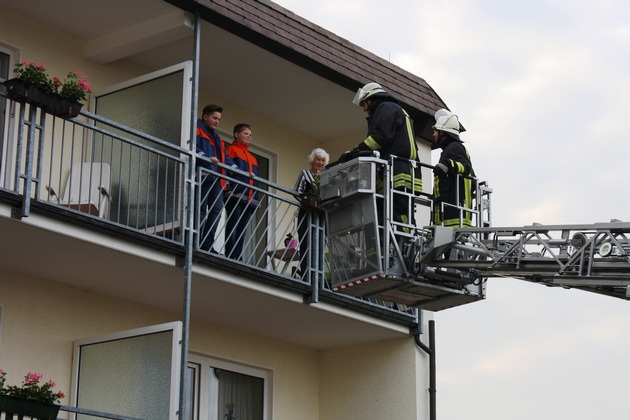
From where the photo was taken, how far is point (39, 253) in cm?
1377

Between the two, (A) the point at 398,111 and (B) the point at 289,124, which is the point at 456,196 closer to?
(A) the point at 398,111

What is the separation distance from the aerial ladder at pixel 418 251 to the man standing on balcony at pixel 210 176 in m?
1.45

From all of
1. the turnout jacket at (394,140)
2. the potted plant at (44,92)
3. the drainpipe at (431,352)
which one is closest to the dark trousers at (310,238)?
the drainpipe at (431,352)

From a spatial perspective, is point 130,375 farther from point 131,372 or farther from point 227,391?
point 227,391

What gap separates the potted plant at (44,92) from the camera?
1287cm

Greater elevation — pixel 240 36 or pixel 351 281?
pixel 240 36

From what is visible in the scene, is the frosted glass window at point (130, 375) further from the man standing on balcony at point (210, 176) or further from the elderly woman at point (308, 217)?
the elderly woman at point (308, 217)

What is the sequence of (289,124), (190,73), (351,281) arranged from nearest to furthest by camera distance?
(351,281), (190,73), (289,124)

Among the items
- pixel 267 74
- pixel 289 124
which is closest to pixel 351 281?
pixel 267 74

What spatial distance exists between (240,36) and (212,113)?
0.97 meters

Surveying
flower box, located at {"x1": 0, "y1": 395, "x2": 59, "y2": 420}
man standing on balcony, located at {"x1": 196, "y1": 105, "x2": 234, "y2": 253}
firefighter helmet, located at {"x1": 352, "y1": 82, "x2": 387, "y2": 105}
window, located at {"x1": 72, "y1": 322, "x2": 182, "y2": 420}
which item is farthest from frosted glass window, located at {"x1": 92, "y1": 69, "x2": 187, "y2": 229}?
flower box, located at {"x1": 0, "y1": 395, "x2": 59, "y2": 420}

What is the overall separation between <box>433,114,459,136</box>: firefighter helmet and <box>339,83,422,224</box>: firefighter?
13.7 inches

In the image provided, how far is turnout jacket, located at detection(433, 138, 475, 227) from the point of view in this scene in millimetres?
14141

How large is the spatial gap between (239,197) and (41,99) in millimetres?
2931
